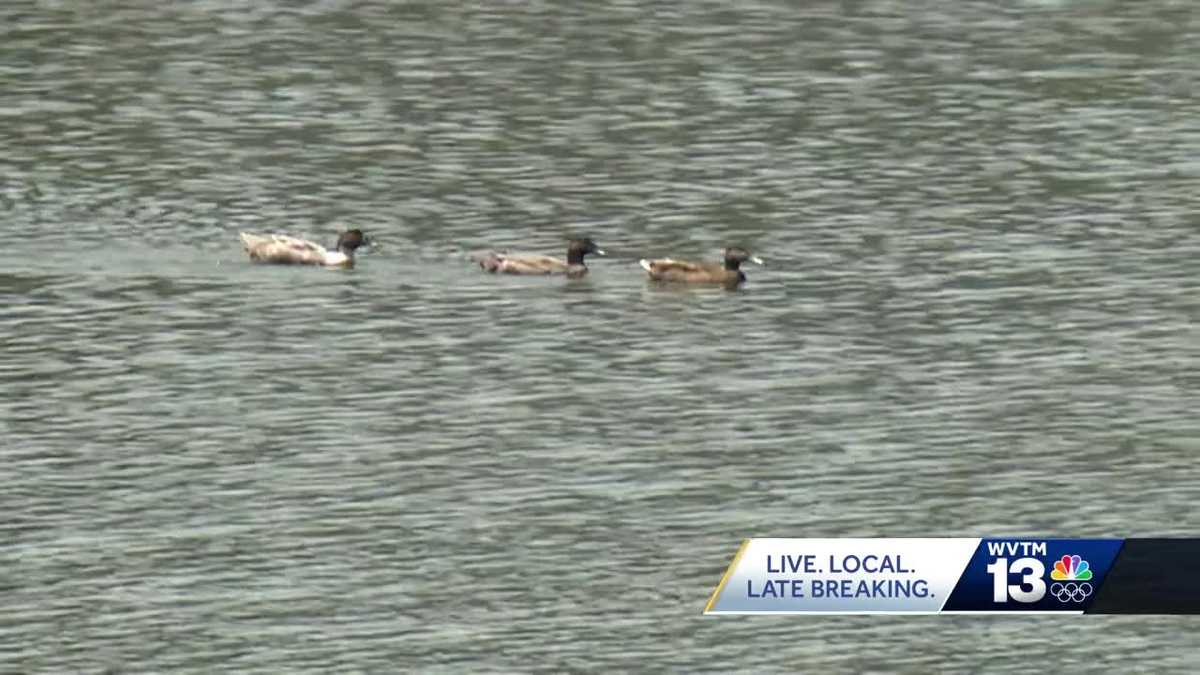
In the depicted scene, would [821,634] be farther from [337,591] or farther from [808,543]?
[337,591]

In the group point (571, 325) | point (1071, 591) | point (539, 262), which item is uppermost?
point (1071, 591)

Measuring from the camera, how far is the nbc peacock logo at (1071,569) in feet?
77.7

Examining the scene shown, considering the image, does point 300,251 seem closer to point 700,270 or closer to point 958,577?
point 700,270

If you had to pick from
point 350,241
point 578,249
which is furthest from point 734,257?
point 350,241

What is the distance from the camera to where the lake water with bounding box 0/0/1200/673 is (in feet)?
79.4

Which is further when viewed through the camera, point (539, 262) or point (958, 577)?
point (539, 262)

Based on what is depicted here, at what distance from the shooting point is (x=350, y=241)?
3500 centimetres

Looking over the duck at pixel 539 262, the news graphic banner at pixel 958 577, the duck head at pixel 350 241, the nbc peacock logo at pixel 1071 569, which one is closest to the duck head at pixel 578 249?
the duck at pixel 539 262

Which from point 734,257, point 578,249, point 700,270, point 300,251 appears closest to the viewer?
point 700,270

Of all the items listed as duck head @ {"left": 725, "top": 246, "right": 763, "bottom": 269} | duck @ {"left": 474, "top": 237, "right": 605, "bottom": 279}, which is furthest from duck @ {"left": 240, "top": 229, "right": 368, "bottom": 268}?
duck head @ {"left": 725, "top": 246, "right": 763, "bottom": 269}

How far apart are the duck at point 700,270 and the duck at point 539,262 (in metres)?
0.63

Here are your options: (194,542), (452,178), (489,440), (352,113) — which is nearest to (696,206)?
(452,178)

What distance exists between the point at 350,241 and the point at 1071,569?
41.8ft

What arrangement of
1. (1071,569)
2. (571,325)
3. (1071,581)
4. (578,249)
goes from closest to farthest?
(1071,581), (1071,569), (571,325), (578,249)
